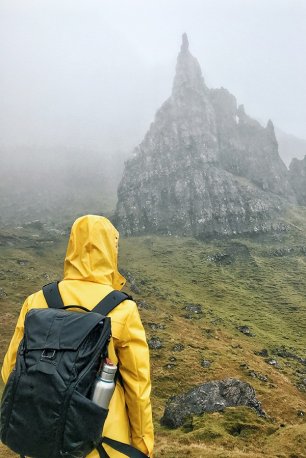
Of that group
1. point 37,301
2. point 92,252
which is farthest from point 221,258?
point 37,301

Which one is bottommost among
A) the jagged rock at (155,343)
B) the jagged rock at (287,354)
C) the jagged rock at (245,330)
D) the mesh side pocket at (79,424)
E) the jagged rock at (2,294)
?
the jagged rock at (245,330)

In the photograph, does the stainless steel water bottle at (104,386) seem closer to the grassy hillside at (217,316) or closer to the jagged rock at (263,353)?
the grassy hillside at (217,316)

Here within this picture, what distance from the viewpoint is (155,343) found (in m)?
67.7

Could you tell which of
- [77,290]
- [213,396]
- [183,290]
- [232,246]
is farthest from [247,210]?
[77,290]

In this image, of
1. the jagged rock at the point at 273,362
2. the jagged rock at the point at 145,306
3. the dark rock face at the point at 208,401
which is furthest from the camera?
the jagged rock at the point at 145,306

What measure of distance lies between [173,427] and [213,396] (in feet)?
12.9

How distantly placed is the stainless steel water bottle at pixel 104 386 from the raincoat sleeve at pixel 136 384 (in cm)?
48

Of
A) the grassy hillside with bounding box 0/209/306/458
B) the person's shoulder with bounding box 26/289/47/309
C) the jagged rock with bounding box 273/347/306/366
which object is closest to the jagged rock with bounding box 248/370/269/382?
the grassy hillside with bounding box 0/209/306/458

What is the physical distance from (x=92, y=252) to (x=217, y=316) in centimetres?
9969

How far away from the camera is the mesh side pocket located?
14.7 feet

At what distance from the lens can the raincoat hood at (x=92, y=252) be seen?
5746mm

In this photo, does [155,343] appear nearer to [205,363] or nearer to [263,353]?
[205,363]

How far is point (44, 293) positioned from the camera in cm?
569

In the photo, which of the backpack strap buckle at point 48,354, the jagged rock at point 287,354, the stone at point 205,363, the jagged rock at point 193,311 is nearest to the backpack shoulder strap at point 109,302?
the backpack strap buckle at point 48,354
